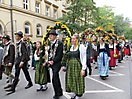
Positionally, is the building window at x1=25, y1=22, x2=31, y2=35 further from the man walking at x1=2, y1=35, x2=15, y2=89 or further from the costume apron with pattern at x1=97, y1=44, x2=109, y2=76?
the man walking at x1=2, y1=35, x2=15, y2=89

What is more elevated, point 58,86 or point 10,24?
point 10,24

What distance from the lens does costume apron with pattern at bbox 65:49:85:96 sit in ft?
13.8

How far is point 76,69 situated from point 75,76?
0.17 m

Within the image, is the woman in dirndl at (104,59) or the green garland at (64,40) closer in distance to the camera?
the green garland at (64,40)

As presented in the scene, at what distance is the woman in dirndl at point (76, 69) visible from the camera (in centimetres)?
420

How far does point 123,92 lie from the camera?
506cm

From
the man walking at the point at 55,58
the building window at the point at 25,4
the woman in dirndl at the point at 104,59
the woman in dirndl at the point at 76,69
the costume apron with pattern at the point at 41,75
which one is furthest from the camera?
the building window at the point at 25,4

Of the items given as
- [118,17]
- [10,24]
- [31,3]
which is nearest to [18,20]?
[10,24]

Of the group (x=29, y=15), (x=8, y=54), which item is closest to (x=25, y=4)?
(x=29, y=15)

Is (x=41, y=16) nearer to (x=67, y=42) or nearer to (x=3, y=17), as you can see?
(x=3, y=17)

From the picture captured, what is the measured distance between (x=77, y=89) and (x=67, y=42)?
1.21 meters

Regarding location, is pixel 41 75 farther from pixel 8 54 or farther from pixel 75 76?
pixel 75 76

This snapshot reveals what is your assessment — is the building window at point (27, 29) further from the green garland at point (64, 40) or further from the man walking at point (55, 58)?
the man walking at point (55, 58)

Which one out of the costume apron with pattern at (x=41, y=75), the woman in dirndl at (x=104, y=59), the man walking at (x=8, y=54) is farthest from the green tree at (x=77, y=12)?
the costume apron with pattern at (x=41, y=75)
